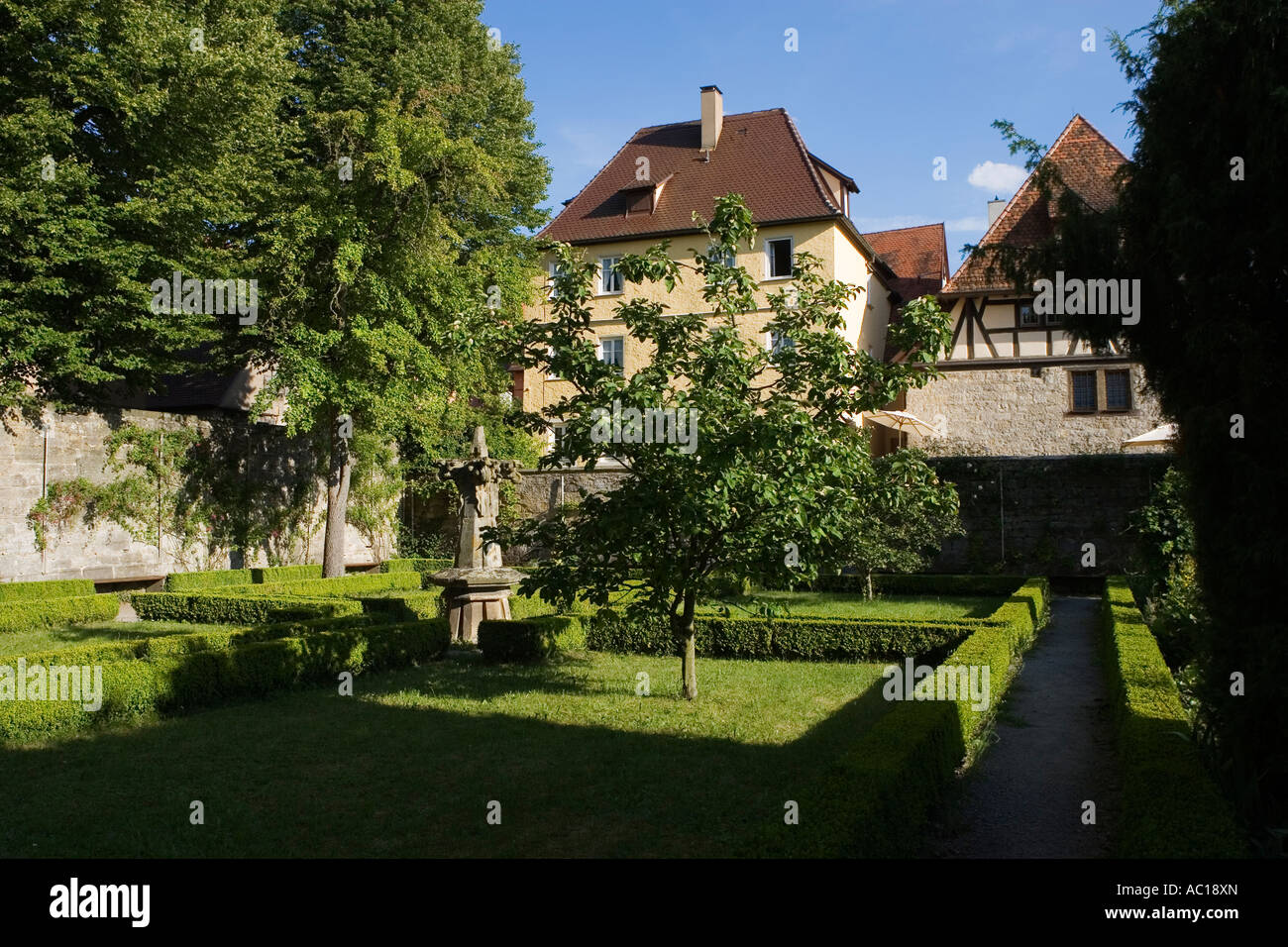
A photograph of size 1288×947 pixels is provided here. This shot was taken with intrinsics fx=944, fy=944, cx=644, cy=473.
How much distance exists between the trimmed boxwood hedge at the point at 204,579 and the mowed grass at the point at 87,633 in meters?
2.92

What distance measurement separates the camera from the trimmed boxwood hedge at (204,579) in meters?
19.8

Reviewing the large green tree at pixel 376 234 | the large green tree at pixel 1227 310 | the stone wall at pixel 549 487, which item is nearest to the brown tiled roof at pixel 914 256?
the stone wall at pixel 549 487

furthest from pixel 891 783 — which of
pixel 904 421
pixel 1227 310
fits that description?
pixel 904 421

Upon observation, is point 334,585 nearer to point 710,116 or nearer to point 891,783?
point 891,783

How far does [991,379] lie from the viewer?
27.0 metres

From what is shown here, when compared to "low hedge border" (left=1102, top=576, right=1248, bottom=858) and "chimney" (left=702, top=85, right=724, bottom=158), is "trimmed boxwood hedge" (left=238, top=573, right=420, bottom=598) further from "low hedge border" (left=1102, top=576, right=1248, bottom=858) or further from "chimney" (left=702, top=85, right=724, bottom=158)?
"chimney" (left=702, top=85, right=724, bottom=158)

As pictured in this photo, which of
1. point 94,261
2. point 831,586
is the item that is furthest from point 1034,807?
point 94,261

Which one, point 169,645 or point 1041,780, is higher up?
point 169,645

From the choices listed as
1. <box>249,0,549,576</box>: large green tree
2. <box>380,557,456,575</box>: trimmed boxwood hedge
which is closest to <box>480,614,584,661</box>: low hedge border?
<box>249,0,549,576</box>: large green tree

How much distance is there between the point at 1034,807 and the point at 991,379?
72.8 ft

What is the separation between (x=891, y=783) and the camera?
523cm

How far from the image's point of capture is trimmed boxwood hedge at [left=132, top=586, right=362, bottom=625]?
50.3ft

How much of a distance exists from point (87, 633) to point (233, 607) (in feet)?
7.37

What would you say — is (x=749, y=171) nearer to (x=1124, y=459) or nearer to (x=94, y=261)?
(x=1124, y=459)
